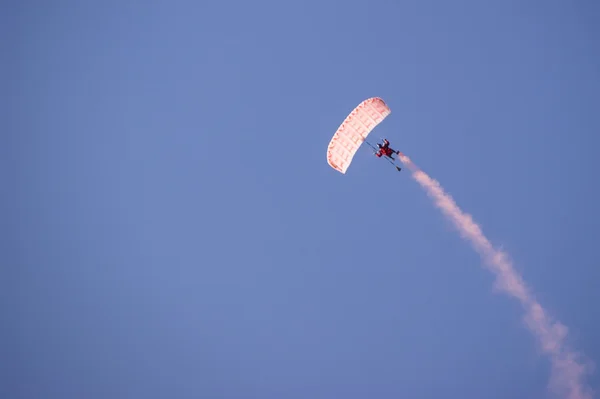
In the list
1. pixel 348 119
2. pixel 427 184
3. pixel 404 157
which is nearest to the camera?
pixel 348 119

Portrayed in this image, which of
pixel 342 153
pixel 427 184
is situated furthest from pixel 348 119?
pixel 427 184

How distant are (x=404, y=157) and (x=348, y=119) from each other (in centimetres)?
600

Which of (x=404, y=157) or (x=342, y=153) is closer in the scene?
(x=342, y=153)

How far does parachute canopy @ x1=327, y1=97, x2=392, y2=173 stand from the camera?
124 feet

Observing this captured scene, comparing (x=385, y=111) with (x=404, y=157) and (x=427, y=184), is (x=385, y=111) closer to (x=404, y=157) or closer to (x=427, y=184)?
(x=404, y=157)

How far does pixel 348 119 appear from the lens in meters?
38.0

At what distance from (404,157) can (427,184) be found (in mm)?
4172

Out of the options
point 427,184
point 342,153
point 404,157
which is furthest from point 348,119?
point 427,184

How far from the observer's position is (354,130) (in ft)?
126

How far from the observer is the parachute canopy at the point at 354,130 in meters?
37.8

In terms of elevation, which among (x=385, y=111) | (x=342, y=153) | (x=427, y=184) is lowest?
(x=342, y=153)

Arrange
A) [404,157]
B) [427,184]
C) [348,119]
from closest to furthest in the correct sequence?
[348,119] → [404,157] → [427,184]

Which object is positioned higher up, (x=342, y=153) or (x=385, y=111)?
(x=385, y=111)

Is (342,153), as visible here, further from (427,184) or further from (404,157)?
(427,184)
